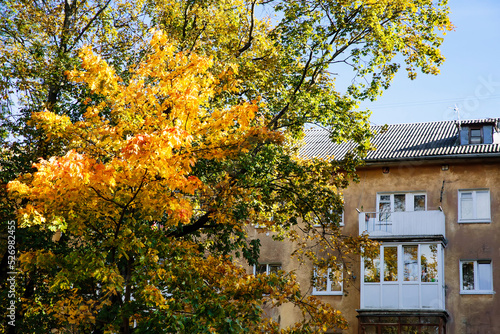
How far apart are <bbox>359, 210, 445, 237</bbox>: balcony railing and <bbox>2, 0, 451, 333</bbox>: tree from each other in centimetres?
878

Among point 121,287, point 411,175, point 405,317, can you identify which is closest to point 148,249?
point 121,287

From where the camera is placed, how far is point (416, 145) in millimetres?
28422

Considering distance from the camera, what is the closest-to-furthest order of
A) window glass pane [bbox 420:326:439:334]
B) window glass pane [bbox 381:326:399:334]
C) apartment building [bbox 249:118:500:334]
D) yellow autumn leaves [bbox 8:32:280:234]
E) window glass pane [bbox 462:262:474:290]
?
yellow autumn leaves [bbox 8:32:280:234] < window glass pane [bbox 420:326:439:334] < apartment building [bbox 249:118:500:334] < window glass pane [bbox 381:326:399:334] < window glass pane [bbox 462:262:474:290]

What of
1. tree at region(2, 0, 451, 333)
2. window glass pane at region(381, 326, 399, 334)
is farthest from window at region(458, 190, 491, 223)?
tree at region(2, 0, 451, 333)

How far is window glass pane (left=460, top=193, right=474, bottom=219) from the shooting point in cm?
2536

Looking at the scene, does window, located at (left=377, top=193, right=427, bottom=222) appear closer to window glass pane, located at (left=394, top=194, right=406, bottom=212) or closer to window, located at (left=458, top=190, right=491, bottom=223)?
window glass pane, located at (left=394, top=194, right=406, bottom=212)

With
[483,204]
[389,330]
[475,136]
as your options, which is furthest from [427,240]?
[475,136]

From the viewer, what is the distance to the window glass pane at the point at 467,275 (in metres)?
24.4

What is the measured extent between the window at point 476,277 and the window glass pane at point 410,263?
1728 millimetres

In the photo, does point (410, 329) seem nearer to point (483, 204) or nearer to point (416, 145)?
point (483, 204)

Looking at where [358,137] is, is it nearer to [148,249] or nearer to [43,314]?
[148,249]

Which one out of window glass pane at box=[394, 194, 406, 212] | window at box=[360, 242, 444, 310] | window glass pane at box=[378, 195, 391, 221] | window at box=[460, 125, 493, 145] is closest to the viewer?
window at box=[360, 242, 444, 310]

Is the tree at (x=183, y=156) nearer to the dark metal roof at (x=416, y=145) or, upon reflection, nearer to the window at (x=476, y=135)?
the dark metal roof at (x=416, y=145)

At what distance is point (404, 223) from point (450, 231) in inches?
71.9
